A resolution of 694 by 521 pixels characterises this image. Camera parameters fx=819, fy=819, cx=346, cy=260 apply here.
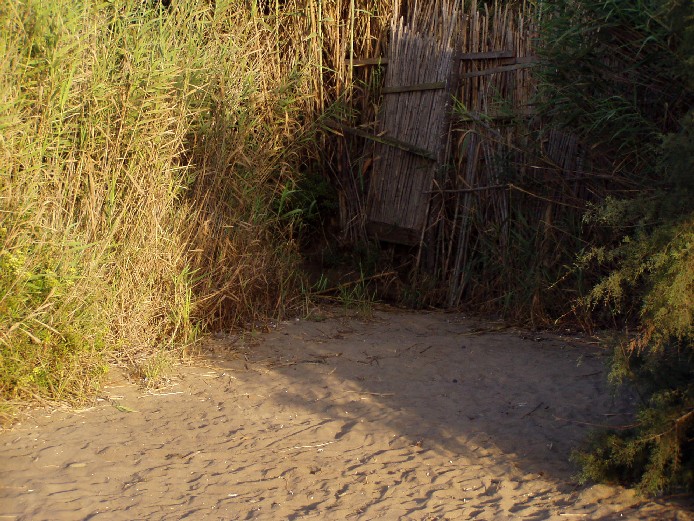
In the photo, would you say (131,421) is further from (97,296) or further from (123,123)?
(123,123)

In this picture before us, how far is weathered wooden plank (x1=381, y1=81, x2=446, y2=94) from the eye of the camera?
6830 mm

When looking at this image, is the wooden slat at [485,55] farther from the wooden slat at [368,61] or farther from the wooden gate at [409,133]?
the wooden slat at [368,61]

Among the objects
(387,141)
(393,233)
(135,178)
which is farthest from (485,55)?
(135,178)

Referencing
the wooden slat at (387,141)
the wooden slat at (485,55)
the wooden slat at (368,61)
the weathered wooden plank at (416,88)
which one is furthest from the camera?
the wooden slat at (368,61)

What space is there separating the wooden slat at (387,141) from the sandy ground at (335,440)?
6.40ft

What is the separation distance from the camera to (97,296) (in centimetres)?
464

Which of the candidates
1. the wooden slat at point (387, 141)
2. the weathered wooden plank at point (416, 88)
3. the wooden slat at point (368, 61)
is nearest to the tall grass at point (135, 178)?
the wooden slat at point (387, 141)

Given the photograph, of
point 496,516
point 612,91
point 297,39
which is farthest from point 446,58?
point 496,516

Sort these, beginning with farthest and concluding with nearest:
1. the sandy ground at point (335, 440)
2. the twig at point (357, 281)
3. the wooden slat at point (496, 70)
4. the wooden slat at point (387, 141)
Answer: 1. the twig at point (357, 281)
2. the wooden slat at point (387, 141)
3. the wooden slat at point (496, 70)
4. the sandy ground at point (335, 440)

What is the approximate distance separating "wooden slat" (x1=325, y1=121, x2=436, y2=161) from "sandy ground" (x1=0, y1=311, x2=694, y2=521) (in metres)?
1.95

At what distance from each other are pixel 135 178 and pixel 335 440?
230cm

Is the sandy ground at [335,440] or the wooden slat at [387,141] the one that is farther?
the wooden slat at [387,141]

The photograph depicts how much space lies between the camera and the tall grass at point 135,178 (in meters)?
4.36

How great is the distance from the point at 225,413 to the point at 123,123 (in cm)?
202
